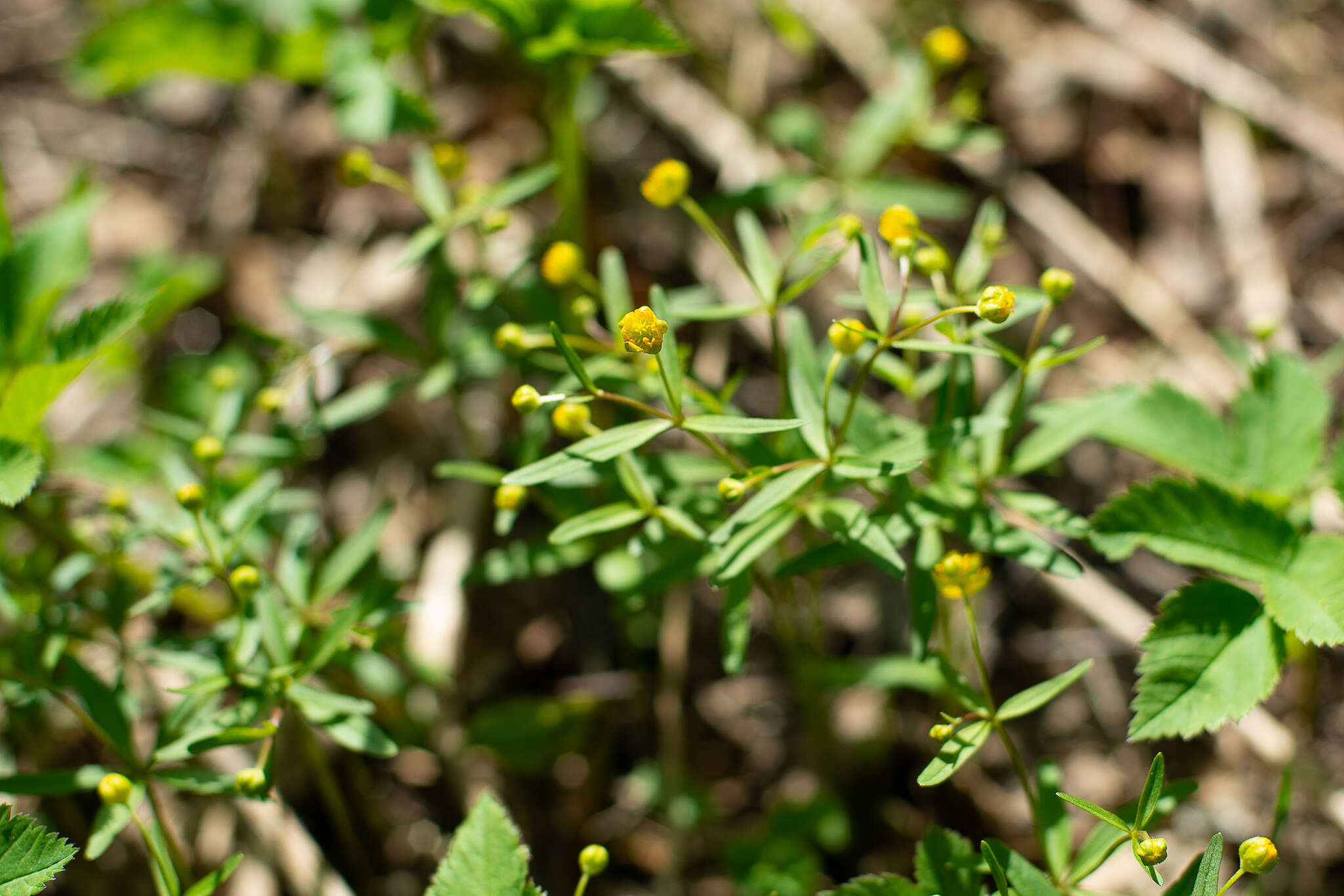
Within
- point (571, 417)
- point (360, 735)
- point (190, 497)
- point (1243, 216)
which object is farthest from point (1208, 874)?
point (1243, 216)

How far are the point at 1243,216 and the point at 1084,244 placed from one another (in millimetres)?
502

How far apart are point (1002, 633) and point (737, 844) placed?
956 mm

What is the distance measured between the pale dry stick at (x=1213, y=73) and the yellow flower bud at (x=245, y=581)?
3.26 m

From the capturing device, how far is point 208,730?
5.56 feet

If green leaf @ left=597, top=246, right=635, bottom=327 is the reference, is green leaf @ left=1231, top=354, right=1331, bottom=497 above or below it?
below

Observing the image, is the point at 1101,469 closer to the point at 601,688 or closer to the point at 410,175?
the point at 601,688

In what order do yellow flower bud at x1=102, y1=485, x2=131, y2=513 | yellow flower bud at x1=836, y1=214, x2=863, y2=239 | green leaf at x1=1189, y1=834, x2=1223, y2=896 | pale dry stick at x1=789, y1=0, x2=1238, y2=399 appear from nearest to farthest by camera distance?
green leaf at x1=1189, y1=834, x2=1223, y2=896
yellow flower bud at x1=836, y1=214, x2=863, y2=239
yellow flower bud at x1=102, y1=485, x2=131, y2=513
pale dry stick at x1=789, y1=0, x2=1238, y2=399

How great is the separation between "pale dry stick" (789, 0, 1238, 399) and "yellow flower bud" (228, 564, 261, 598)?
249 centimetres

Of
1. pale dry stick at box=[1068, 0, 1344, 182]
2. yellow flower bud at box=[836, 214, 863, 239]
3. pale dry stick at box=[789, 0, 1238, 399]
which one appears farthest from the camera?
pale dry stick at box=[1068, 0, 1344, 182]

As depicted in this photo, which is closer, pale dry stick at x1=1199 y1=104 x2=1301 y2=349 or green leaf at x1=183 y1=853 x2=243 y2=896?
green leaf at x1=183 y1=853 x2=243 y2=896

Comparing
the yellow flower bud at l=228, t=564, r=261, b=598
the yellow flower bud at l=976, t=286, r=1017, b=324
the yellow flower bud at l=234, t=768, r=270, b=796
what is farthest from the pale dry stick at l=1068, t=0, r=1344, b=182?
the yellow flower bud at l=234, t=768, r=270, b=796

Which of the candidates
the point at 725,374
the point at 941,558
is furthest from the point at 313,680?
the point at 941,558

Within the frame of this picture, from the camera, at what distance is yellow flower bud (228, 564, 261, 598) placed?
1.72m

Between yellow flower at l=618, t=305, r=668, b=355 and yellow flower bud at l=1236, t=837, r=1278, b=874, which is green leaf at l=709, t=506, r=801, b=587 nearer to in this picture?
yellow flower at l=618, t=305, r=668, b=355
